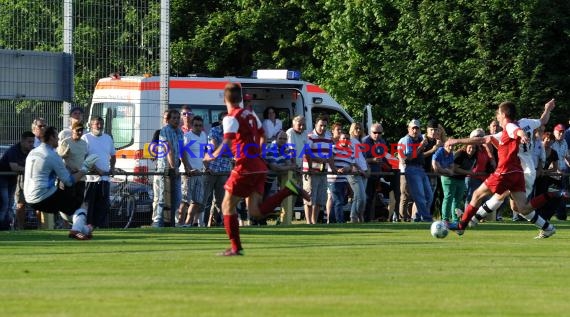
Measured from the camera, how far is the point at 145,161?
91.4 feet

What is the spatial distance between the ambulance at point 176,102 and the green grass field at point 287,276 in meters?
6.39

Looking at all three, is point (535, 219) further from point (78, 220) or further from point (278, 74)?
point (278, 74)

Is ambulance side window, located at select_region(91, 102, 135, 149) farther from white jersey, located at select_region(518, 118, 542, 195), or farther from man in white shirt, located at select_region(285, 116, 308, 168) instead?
white jersey, located at select_region(518, 118, 542, 195)

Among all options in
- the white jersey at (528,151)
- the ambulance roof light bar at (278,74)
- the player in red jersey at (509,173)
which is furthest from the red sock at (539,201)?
the ambulance roof light bar at (278,74)

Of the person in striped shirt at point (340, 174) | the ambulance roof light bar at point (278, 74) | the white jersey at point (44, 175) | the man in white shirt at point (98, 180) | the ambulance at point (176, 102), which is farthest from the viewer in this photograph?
the ambulance roof light bar at point (278, 74)

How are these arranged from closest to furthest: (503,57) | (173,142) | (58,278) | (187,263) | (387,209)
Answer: (58,278), (187,263), (173,142), (387,209), (503,57)

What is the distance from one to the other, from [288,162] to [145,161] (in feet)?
10.2

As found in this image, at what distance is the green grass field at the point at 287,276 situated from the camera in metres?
11.1

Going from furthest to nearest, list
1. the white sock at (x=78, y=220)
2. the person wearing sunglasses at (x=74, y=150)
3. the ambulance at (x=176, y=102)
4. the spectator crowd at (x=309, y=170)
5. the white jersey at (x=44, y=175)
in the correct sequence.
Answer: the ambulance at (x=176, y=102), the spectator crowd at (x=309, y=170), the person wearing sunglasses at (x=74, y=150), the white sock at (x=78, y=220), the white jersey at (x=44, y=175)

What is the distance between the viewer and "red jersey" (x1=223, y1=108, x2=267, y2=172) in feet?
53.7

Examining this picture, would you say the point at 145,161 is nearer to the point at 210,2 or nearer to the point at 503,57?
the point at 503,57

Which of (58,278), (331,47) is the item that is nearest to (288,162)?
(58,278)

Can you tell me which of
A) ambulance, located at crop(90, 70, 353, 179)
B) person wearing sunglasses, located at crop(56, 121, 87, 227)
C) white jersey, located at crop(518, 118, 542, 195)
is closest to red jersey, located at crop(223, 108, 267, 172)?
white jersey, located at crop(518, 118, 542, 195)

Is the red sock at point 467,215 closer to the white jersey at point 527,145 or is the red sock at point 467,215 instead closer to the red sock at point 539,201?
the white jersey at point 527,145
